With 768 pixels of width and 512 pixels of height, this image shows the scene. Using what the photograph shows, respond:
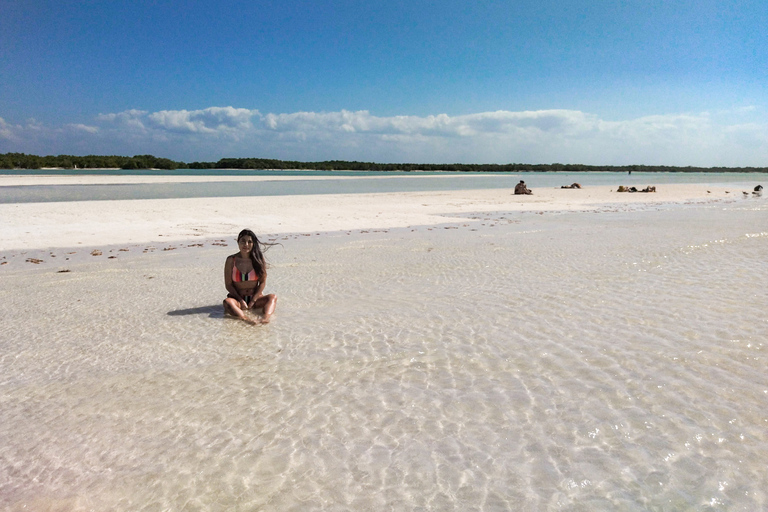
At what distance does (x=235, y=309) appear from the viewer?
693cm

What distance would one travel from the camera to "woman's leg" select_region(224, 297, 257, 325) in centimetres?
684

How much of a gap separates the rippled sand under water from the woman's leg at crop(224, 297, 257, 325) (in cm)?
18

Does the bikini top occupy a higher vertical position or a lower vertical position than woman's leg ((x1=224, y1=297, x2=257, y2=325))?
higher

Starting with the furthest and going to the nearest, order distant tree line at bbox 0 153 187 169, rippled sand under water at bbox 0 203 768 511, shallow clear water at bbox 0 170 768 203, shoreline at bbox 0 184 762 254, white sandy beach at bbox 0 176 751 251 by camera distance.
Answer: distant tree line at bbox 0 153 187 169 → shallow clear water at bbox 0 170 768 203 → white sandy beach at bbox 0 176 751 251 → shoreline at bbox 0 184 762 254 → rippled sand under water at bbox 0 203 768 511

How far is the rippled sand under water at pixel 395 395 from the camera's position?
3.45 metres

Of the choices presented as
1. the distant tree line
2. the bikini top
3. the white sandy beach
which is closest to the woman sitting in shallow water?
the bikini top

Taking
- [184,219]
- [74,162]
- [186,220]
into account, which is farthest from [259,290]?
[74,162]

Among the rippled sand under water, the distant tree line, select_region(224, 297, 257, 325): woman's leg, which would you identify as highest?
the distant tree line

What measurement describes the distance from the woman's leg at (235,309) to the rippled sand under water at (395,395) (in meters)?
0.18

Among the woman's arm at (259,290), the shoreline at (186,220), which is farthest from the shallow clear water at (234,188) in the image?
the woman's arm at (259,290)

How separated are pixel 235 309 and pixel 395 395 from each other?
3096 mm

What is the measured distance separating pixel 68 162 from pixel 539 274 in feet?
425

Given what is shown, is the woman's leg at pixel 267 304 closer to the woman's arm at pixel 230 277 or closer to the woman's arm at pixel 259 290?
the woman's arm at pixel 259 290

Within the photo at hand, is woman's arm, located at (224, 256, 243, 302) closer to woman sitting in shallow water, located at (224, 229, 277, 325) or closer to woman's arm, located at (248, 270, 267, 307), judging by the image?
woman sitting in shallow water, located at (224, 229, 277, 325)
